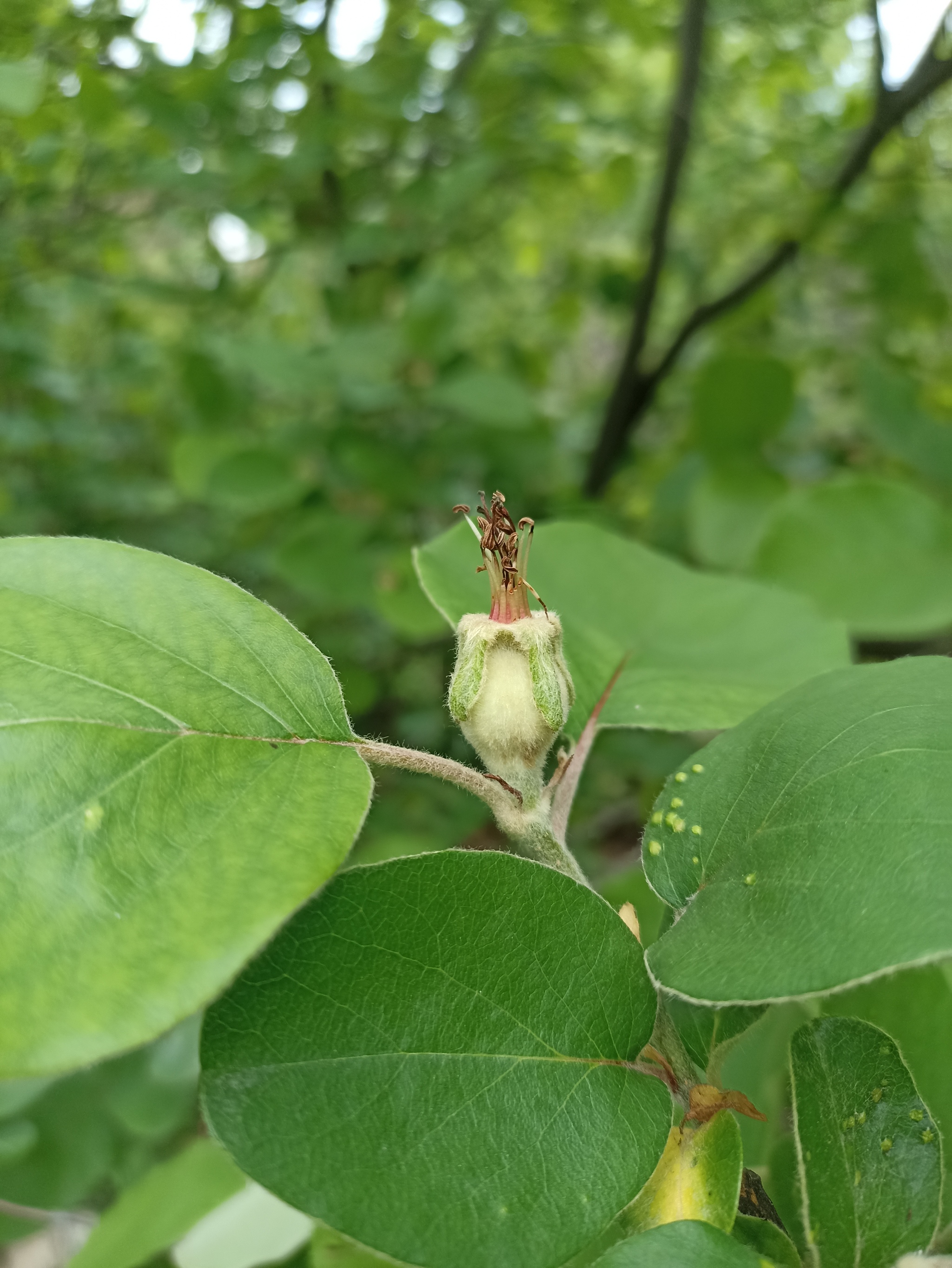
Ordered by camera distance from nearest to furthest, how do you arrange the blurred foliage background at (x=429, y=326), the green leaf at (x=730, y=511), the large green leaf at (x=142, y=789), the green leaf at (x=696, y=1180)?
1. the large green leaf at (x=142, y=789)
2. the green leaf at (x=696, y=1180)
3. the blurred foliage background at (x=429, y=326)
4. the green leaf at (x=730, y=511)

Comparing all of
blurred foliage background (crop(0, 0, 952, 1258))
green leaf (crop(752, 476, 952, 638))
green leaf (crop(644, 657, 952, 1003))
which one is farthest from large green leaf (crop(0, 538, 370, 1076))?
green leaf (crop(752, 476, 952, 638))

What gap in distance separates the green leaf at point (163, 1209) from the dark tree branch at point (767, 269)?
132 centimetres

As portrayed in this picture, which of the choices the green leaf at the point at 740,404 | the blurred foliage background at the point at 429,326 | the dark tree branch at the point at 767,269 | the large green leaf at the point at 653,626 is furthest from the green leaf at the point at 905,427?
the large green leaf at the point at 653,626

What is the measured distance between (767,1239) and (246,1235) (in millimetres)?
334

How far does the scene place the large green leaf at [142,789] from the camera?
0.90 feet

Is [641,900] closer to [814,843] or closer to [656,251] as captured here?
[814,843]

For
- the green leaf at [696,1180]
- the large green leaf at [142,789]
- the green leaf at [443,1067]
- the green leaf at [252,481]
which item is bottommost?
the green leaf at [252,481]

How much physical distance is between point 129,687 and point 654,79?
6.69ft

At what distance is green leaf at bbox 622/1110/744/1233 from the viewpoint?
1.25 feet

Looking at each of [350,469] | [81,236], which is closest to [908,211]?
[350,469]

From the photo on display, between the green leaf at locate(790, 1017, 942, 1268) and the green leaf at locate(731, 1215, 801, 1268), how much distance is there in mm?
12

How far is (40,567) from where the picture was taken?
0.39 metres

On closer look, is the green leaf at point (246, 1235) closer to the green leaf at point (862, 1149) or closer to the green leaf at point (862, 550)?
the green leaf at point (862, 1149)

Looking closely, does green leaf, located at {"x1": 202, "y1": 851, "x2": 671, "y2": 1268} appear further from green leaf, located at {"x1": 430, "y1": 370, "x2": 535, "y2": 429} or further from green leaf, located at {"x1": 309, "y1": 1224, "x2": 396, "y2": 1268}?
green leaf, located at {"x1": 430, "y1": 370, "x2": 535, "y2": 429}
